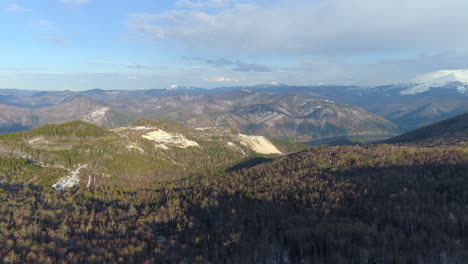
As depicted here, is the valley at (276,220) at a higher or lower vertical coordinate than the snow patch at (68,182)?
higher

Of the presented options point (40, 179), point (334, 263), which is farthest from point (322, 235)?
point (40, 179)

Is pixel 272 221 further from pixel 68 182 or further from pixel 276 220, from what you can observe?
pixel 68 182

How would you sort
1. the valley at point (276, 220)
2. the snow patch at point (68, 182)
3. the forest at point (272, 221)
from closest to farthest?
1. the forest at point (272, 221)
2. the valley at point (276, 220)
3. the snow patch at point (68, 182)

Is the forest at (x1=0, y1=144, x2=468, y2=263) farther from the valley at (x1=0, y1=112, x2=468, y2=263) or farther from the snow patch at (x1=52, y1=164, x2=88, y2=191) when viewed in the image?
the snow patch at (x1=52, y1=164, x2=88, y2=191)

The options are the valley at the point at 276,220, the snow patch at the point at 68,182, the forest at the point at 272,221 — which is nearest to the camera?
the forest at the point at 272,221

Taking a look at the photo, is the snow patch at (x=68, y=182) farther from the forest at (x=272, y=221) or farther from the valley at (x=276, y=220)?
the forest at (x=272, y=221)

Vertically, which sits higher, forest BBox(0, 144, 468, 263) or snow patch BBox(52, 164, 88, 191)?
forest BBox(0, 144, 468, 263)

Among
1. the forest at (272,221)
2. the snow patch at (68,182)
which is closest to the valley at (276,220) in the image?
the forest at (272,221)

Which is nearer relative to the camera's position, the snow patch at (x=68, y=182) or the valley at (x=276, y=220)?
the valley at (x=276, y=220)

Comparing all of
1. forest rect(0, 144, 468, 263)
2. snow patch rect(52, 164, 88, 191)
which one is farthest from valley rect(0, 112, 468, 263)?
snow patch rect(52, 164, 88, 191)
